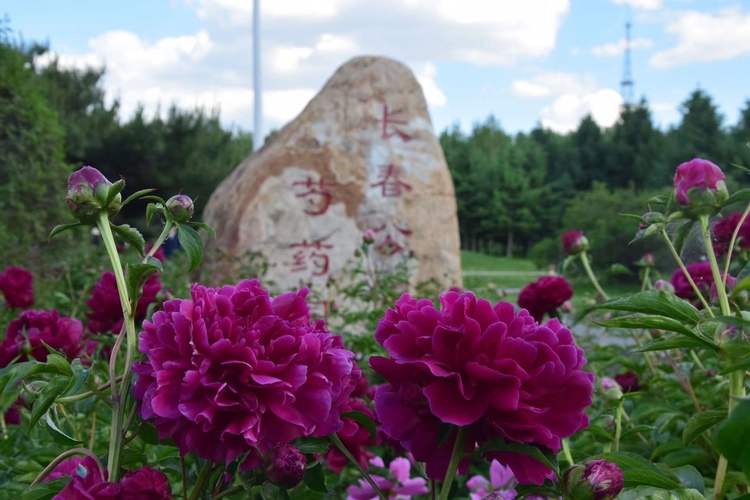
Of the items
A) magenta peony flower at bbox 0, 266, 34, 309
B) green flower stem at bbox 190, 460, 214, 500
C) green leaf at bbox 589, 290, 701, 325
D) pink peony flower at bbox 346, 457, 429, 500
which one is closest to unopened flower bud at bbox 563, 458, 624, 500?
green leaf at bbox 589, 290, 701, 325

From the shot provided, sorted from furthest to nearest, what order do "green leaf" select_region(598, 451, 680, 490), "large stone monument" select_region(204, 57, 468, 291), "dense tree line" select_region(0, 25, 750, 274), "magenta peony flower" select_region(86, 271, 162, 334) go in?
"dense tree line" select_region(0, 25, 750, 274), "large stone monument" select_region(204, 57, 468, 291), "magenta peony flower" select_region(86, 271, 162, 334), "green leaf" select_region(598, 451, 680, 490)

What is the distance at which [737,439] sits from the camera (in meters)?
0.44

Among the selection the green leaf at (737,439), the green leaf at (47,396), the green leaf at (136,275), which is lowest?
the green leaf at (47,396)

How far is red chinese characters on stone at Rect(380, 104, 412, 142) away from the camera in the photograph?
239 inches

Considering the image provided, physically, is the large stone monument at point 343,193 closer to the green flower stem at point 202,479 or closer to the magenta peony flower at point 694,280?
the magenta peony flower at point 694,280

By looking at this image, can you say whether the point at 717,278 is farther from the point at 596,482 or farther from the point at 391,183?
the point at 391,183

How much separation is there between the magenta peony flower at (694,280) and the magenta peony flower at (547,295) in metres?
0.28

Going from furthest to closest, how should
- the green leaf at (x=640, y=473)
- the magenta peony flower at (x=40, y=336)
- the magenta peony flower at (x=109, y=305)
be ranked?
the magenta peony flower at (x=109, y=305) < the magenta peony flower at (x=40, y=336) < the green leaf at (x=640, y=473)

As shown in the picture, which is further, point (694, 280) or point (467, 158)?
point (467, 158)

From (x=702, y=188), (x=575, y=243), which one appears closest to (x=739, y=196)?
(x=702, y=188)

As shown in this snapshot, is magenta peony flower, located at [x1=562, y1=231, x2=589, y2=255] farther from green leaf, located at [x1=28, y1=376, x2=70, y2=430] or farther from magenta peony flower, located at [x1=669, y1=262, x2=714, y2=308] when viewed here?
green leaf, located at [x1=28, y1=376, x2=70, y2=430]

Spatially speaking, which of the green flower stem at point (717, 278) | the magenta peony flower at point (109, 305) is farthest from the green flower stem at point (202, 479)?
the magenta peony flower at point (109, 305)

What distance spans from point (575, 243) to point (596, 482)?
1368mm

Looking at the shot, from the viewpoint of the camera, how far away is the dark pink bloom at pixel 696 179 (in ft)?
3.07
